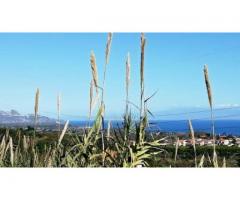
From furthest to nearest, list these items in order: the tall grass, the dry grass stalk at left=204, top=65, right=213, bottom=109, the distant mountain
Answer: the distant mountain, the tall grass, the dry grass stalk at left=204, top=65, right=213, bottom=109

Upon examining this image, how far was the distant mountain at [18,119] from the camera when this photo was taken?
2729 mm

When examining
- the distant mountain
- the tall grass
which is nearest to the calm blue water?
the tall grass

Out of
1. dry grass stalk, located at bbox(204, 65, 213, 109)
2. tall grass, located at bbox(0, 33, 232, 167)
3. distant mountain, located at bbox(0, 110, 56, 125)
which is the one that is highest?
dry grass stalk, located at bbox(204, 65, 213, 109)

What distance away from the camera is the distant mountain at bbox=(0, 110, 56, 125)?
2729 mm

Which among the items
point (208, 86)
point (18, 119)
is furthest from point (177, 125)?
point (18, 119)

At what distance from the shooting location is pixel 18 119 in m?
2.99

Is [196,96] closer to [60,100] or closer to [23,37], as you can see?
[60,100]

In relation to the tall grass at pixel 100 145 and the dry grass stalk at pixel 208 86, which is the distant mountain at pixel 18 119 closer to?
the tall grass at pixel 100 145

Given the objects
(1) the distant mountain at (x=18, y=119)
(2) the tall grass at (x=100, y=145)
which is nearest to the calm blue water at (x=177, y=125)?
(2) the tall grass at (x=100, y=145)

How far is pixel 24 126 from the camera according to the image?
278 cm

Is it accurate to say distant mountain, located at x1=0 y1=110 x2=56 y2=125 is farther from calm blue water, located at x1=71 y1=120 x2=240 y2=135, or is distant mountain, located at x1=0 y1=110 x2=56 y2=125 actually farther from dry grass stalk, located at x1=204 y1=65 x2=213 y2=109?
dry grass stalk, located at x1=204 y1=65 x2=213 y2=109
